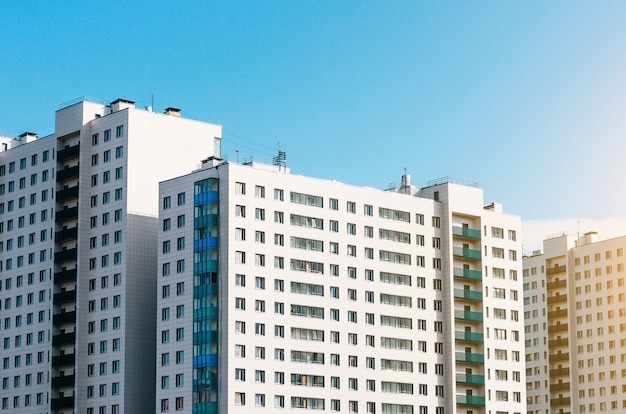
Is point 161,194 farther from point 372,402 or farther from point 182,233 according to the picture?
point 372,402

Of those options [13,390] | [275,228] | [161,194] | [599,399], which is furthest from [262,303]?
[599,399]

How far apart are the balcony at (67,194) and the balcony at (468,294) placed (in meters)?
46.2

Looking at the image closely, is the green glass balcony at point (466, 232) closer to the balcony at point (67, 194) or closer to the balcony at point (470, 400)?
the balcony at point (470, 400)

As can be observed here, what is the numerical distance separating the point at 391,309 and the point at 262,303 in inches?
741

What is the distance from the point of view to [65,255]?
139m

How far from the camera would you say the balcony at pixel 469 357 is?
142562 millimetres

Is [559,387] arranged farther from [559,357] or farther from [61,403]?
[61,403]

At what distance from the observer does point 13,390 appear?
142 m

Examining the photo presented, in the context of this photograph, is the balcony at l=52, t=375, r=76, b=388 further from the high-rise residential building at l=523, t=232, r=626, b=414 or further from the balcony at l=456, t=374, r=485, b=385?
the high-rise residential building at l=523, t=232, r=626, b=414

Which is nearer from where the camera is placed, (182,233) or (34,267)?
(182,233)

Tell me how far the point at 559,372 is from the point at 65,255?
9356 centimetres

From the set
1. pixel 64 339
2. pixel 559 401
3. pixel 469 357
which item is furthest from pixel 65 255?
pixel 559 401

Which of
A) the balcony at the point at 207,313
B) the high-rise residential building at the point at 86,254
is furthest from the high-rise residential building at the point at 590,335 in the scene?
the balcony at the point at 207,313

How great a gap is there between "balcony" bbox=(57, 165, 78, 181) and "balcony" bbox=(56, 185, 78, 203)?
4.45 feet
